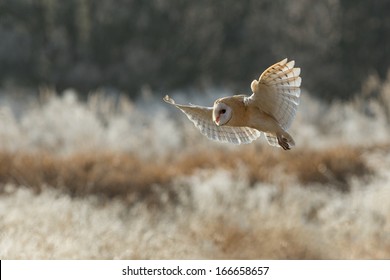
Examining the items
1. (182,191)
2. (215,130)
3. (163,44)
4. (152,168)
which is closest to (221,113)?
(215,130)

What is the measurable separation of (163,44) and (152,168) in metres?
8.02

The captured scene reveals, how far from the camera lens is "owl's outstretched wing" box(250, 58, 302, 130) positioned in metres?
1.39

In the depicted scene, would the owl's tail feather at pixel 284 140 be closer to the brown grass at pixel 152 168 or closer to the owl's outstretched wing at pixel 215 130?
the owl's outstretched wing at pixel 215 130

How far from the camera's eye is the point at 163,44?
14875 millimetres

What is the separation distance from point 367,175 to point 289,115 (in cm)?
572

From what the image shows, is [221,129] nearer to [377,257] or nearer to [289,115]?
[289,115]

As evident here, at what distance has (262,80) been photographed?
1.45 m

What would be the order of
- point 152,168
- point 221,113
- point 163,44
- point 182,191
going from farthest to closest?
1. point 163,44
2. point 152,168
3. point 182,191
4. point 221,113

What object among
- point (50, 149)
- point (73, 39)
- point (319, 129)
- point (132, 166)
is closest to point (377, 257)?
point (132, 166)

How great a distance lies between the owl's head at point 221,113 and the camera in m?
1.38

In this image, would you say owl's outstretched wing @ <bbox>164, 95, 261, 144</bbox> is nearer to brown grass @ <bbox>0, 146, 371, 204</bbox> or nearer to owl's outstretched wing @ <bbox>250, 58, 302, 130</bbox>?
owl's outstretched wing @ <bbox>250, 58, 302, 130</bbox>

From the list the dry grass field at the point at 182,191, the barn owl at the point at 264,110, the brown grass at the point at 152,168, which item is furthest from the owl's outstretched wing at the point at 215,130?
the brown grass at the point at 152,168

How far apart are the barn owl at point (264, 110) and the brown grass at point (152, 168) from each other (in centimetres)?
486

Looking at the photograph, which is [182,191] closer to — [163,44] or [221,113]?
[221,113]
